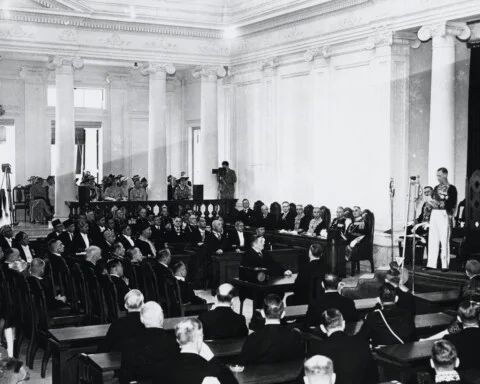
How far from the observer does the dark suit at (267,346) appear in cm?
669

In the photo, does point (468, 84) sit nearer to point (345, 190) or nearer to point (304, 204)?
point (345, 190)

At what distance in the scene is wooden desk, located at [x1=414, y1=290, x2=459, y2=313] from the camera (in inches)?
412

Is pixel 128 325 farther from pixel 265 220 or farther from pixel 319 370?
pixel 265 220

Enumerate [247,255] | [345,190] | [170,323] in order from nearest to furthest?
[170,323] < [247,255] < [345,190]

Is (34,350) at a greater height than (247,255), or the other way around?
(247,255)

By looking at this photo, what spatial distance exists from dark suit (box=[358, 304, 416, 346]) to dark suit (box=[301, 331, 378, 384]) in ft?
4.51

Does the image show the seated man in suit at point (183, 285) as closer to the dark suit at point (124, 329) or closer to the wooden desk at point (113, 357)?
the wooden desk at point (113, 357)

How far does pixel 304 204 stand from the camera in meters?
19.7

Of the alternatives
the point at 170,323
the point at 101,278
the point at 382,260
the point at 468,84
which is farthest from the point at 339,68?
the point at 170,323

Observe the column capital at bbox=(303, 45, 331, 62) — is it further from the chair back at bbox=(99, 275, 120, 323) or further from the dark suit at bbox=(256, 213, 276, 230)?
the chair back at bbox=(99, 275, 120, 323)

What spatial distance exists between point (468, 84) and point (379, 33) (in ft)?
7.36

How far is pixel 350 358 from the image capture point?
20.0ft

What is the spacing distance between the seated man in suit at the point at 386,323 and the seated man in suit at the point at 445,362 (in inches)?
87.2

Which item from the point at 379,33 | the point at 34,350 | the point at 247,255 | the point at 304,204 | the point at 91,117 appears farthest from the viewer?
the point at 91,117
